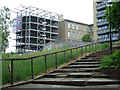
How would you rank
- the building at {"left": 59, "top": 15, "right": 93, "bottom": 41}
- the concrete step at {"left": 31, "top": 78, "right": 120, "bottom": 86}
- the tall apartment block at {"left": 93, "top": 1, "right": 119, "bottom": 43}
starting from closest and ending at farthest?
the concrete step at {"left": 31, "top": 78, "right": 120, "bottom": 86} < the tall apartment block at {"left": 93, "top": 1, "right": 119, "bottom": 43} < the building at {"left": 59, "top": 15, "right": 93, "bottom": 41}

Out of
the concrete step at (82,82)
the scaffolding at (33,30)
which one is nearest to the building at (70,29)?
the scaffolding at (33,30)

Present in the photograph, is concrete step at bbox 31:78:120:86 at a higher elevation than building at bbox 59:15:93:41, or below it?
below

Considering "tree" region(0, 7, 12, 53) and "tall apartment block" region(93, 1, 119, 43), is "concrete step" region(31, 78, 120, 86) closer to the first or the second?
"tree" region(0, 7, 12, 53)

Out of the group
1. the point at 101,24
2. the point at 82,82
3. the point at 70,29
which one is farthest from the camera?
the point at 70,29

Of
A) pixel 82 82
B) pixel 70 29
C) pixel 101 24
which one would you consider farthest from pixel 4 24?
pixel 70 29

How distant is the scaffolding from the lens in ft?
212

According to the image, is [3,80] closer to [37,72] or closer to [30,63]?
[30,63]

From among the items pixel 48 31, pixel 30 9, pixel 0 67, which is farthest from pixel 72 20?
pixel 0 67

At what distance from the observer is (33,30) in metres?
66.8

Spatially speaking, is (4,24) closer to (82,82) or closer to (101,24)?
(82,82)

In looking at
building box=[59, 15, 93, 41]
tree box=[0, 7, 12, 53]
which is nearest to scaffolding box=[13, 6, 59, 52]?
building box=[59, 15, 93, 41]

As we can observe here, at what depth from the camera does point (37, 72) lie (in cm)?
976

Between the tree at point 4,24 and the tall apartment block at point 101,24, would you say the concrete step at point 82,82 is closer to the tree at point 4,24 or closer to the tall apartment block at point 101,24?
the tree at point 4,24

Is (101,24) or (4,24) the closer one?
(4,24)
